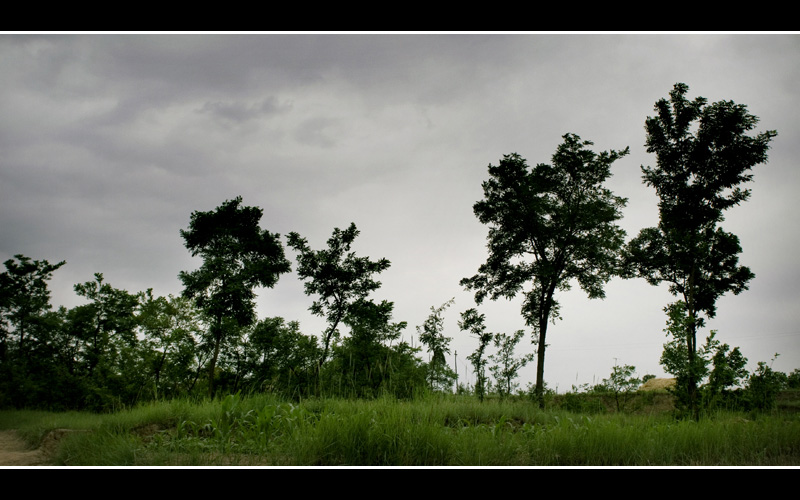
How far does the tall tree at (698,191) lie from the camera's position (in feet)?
43.9

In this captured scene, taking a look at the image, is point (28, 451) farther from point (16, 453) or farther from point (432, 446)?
point (432, 446)

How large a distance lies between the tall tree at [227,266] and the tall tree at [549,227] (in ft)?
35.1

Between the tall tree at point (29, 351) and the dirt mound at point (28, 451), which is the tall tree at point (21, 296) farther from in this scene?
the dirt mound at point (28, 451)

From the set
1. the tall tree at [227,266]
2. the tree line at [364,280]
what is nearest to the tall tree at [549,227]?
the tree line at [364,280]

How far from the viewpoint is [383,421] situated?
383cm

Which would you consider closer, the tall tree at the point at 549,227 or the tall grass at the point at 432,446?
the tall grass at the point at 432,446

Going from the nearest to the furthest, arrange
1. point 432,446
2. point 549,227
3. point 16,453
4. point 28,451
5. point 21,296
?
point 432,446 → point 16,453 → point 28,451 → point 21,296 → point 549,227

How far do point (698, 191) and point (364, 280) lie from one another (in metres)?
15.3

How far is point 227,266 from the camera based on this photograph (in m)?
19.8

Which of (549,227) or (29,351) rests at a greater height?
(549,227)

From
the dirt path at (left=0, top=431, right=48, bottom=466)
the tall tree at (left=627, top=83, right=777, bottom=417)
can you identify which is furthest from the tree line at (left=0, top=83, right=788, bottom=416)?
the dirt path at (left=0, top=431, right=48, bottom=466)

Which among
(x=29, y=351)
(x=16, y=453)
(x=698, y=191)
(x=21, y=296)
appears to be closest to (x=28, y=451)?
(x=16, y=453)
